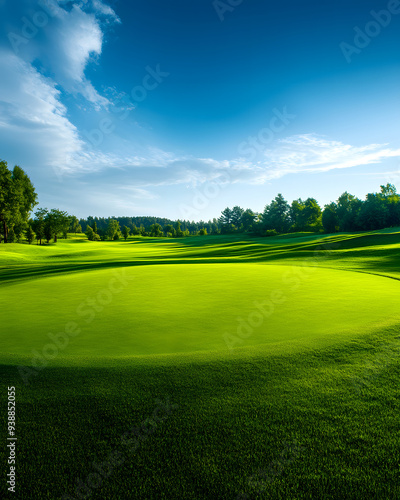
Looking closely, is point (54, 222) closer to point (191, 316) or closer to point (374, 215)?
point (191, 316)

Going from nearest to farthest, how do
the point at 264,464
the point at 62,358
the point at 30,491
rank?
1. the point at 30,491
2. the point at 264,464
3. the point at 62,358

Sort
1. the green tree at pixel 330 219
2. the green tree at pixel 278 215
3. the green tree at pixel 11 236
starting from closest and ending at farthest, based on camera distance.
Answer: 1. the green tree at pixel 11 236
2. the green tree at pixel 330 219
3. the green tree at pixel 278 215

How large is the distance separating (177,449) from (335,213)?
74313 millimetres

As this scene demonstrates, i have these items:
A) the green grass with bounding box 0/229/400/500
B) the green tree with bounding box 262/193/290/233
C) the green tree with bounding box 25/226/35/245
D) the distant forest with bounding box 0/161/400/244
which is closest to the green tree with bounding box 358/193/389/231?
the distant forest with bounding box 0/161/400/244

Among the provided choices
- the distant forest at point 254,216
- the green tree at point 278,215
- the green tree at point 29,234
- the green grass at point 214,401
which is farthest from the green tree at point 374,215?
the green tree at point 29,234

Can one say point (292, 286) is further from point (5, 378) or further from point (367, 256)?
point (367, 256)

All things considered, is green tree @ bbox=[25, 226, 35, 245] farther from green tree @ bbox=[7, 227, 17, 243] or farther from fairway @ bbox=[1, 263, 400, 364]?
fairway @ bbox=[1, 263, 400, 364]

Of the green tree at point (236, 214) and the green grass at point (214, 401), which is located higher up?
the green tree at point (236, 214)

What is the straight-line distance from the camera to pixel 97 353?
4.27 meters

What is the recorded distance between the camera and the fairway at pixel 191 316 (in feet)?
15.1

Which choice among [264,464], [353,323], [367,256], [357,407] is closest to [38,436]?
[264,464]

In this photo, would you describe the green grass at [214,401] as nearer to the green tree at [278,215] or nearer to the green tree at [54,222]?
the green tree at [54,222]

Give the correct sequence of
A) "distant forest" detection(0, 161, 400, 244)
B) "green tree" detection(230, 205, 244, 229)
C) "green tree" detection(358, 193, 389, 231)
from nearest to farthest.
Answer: "distant forest" detection(0, 161, 400, 244) → "green tree" detection(358, 193, 389, 231) → "green tree" detection(230, 205, 244, 229)

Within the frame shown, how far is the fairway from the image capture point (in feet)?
15.1
